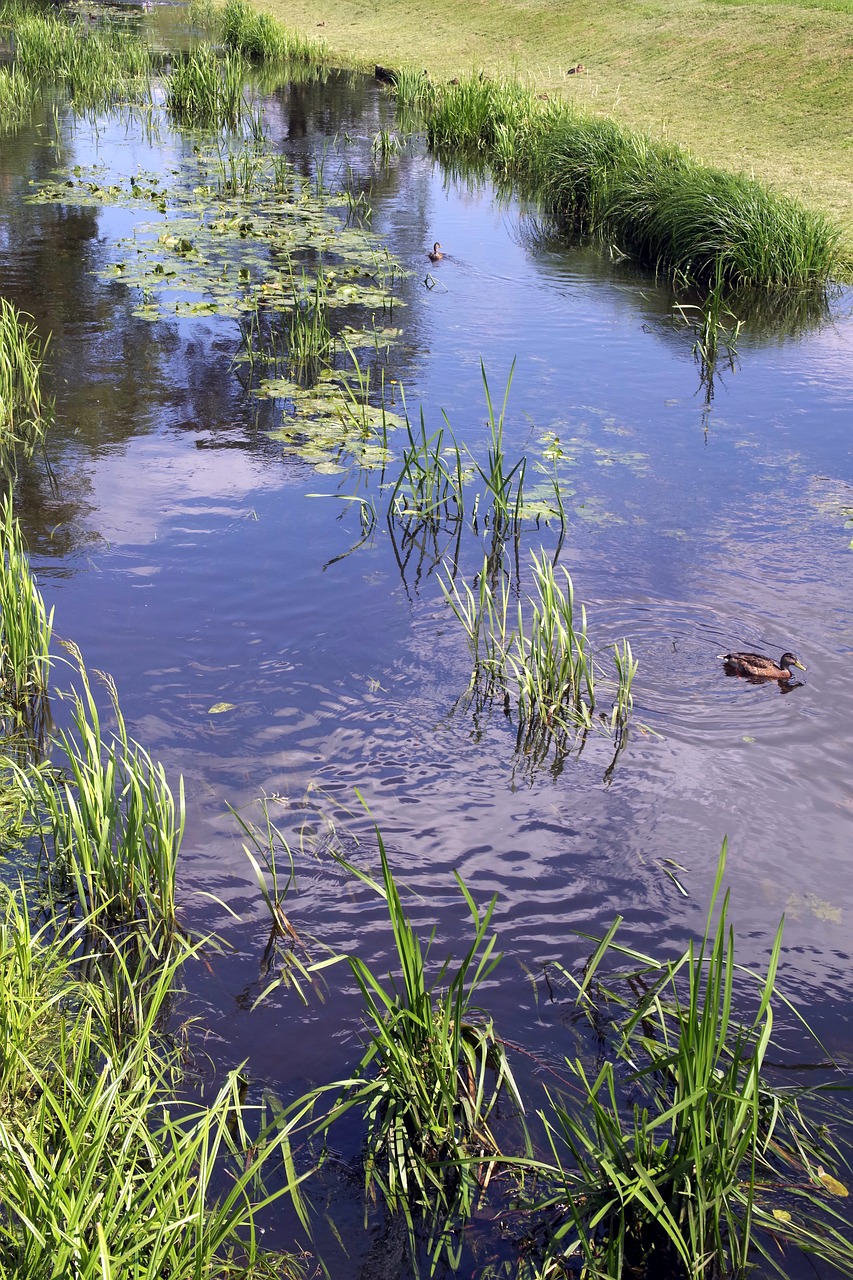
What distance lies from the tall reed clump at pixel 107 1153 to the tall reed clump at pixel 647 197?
8.00 meters

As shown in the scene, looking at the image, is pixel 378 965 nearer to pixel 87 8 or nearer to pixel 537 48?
pixel 537 48

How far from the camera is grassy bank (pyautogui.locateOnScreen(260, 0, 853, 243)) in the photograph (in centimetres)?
1415

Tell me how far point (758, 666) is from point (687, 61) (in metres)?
17.0

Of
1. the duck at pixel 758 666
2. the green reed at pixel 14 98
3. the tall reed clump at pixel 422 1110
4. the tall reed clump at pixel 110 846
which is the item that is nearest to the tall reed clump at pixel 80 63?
the green reed at pixel 14 98

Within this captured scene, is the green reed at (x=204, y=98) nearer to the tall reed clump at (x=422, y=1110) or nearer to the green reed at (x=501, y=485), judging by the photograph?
the green reed at (x=501, y=485)

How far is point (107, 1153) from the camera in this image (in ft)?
8.11

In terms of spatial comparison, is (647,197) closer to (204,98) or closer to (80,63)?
(204,98)

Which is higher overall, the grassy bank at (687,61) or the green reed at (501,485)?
the grassy bank at (687,61)

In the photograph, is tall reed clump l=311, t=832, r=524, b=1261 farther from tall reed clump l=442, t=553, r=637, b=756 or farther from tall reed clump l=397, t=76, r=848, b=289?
tall reed clump l=397, t=76, r=848, b=289

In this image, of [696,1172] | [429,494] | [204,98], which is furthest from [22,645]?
[204,98]

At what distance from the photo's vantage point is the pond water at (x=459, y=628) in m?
3.70

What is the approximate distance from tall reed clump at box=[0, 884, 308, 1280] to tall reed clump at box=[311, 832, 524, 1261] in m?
0.26

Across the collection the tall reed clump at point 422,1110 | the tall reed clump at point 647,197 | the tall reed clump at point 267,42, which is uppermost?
the tall reed clump at point 267,42

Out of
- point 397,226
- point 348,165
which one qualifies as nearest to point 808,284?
point 397,226
